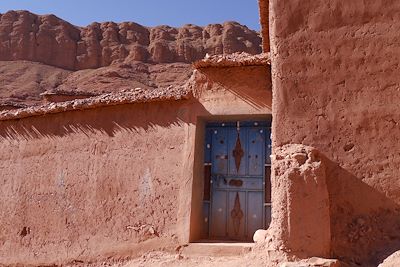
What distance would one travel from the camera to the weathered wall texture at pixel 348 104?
16.1 feet

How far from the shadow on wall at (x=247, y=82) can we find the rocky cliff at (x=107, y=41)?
32526 millimetres

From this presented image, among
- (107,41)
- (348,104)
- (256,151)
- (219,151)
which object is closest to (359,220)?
(348,104)

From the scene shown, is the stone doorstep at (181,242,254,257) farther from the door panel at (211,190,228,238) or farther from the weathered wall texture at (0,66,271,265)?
the door panel at (211,190,228,238)

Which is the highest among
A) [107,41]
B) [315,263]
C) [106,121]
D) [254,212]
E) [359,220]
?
[107,41]

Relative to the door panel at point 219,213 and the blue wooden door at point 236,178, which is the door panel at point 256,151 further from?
the door panel at point 219,213

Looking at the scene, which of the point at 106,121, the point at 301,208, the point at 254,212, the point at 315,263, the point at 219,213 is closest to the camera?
the point at 315,263

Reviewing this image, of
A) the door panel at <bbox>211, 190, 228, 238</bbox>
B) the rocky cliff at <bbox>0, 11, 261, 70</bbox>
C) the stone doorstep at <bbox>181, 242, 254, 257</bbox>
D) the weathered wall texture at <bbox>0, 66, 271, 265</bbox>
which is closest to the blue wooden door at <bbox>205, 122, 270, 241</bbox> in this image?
the door panel at <bbox>211, 190, 228, 238</bbox>

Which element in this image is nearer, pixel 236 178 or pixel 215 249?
pixel 215 249

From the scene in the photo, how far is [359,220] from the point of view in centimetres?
493

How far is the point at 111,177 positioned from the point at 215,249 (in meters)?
2.06

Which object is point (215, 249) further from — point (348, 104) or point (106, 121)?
point (106, 121)

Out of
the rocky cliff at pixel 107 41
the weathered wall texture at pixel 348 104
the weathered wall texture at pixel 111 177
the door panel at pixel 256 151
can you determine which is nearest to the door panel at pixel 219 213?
the weathered wall texture at pixel 111 177

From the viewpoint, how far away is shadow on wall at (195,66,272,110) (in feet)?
23.4

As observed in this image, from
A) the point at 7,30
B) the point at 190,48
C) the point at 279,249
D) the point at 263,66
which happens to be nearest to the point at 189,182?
the point at 263,66
